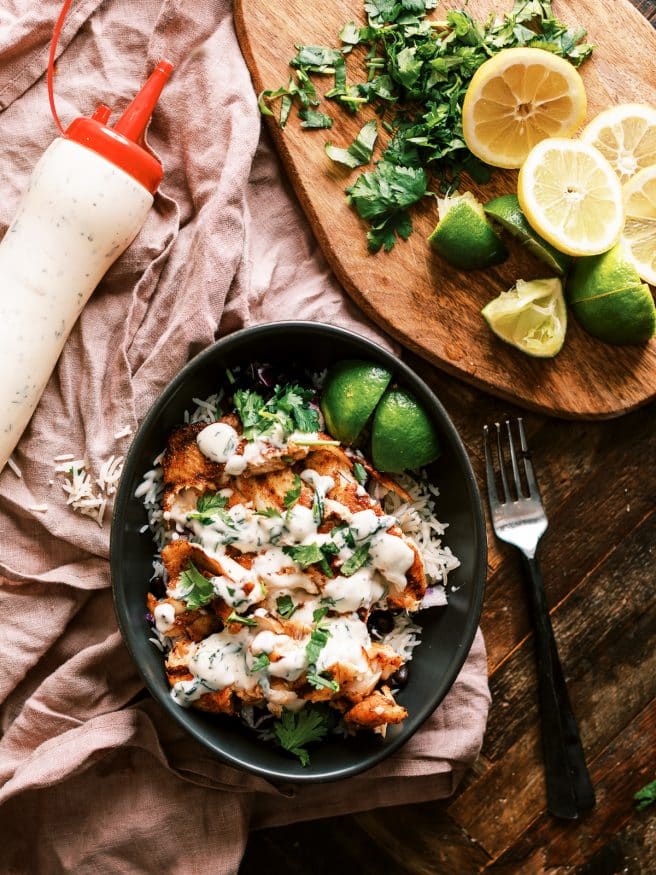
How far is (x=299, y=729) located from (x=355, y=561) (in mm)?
547

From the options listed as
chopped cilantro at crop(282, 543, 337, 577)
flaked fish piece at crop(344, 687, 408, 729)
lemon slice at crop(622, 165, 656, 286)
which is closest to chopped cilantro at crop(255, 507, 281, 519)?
chopped cilantro at crop(282, 543, 337, 577)

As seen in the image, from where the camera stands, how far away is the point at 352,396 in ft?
8.01

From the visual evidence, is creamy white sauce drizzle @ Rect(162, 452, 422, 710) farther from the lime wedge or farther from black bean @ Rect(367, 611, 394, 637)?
the lime wedge

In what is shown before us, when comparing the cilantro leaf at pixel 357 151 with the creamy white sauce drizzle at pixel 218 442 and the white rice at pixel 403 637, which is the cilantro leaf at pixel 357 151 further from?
the white rice at pixel 403 637

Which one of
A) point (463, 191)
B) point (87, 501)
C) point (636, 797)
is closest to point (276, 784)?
point (87, 501)

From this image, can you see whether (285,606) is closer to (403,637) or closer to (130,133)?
(403,637)

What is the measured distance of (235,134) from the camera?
263 cm

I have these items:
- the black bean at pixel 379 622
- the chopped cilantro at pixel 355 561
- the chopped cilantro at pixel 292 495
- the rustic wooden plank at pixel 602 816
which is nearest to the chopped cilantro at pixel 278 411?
the chopped cilantro at pixel 292 495

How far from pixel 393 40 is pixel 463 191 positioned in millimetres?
548

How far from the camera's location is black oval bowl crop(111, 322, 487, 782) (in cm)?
232

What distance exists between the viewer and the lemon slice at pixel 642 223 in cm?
265

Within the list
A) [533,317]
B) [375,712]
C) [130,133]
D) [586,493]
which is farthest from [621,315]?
[130,133]

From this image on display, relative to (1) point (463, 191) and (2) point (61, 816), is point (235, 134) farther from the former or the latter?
(2) point (61, 816)

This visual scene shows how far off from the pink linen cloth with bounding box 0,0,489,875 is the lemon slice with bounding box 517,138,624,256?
688mm
